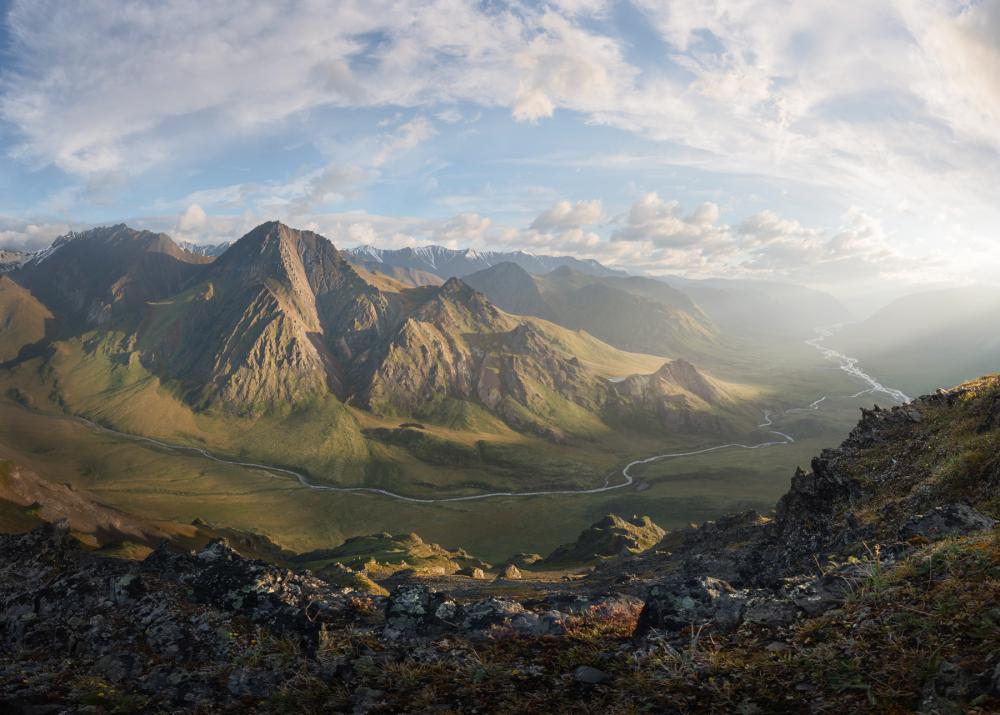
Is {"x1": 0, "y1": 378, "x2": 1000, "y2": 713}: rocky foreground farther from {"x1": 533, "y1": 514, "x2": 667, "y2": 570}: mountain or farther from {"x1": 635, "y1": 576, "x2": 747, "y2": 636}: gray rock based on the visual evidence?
{"x1": 533, "y1": 514, "x2": 667, "y2": 570}: mountain

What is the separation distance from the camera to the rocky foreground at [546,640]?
7355 mm

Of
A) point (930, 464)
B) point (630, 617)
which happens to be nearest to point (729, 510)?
point (930, 464)

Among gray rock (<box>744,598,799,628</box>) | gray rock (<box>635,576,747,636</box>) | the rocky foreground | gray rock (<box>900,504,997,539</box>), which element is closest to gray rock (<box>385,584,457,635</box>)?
the rocky foreground

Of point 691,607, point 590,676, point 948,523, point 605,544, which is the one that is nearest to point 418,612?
point 590,676

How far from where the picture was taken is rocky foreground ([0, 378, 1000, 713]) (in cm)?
736

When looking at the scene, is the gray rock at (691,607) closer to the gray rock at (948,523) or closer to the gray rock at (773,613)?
the gray rock at (773,613)

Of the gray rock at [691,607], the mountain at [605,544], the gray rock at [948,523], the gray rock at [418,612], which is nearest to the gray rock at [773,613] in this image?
the gray rock at [691,607]

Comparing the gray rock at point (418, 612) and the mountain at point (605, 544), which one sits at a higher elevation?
the gray rock at point (418, 612)

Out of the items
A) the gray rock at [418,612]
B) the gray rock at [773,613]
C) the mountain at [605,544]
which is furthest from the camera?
the mountain at [605,544]

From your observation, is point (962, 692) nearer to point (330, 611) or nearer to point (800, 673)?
point (800, 673)

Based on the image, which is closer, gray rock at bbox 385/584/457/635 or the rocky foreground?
the rocky foreground

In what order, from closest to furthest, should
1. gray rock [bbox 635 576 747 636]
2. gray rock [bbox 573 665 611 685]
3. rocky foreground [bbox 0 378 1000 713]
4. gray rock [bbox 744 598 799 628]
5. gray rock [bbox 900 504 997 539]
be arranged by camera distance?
1. rocky foreground [bbox 0 378 1000 713]
2. gray rock [bbox 573 665 611 685]
3. gray rock [bbox 744 598 799 628]
4. gray rock [bbox 635 576 747 636]
5. gray rock [bbox 900 504 997 539]

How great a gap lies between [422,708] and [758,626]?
643 centimetres

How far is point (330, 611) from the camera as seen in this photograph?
1431 centimetres
